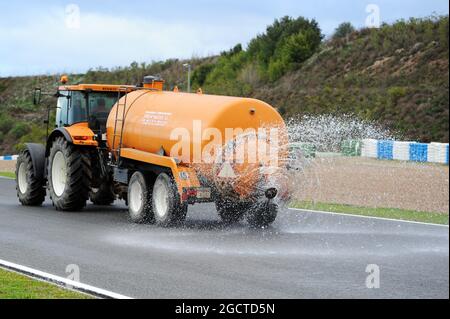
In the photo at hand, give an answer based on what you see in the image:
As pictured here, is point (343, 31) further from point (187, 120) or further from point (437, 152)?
point (187, 120)

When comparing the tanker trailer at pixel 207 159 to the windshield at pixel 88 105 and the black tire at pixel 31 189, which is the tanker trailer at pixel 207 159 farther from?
the black tire at pixel 31 189

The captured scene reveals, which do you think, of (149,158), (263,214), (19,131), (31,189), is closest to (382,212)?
(263,214)

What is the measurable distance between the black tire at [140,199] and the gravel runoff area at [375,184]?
2.62 m

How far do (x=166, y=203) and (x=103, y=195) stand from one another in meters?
4.81

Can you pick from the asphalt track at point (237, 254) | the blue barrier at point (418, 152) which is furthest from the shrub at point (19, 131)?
the asphalt track at point (237, 254)

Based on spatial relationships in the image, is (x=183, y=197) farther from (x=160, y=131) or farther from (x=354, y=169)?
(x=354, y=169)

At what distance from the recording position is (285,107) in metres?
47.0

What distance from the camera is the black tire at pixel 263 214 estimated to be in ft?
52.4

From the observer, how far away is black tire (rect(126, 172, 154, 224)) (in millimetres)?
16500

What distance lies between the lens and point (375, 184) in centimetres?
2531

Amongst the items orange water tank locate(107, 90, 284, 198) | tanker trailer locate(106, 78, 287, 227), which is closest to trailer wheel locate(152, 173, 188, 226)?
tanker trailer locate(106, 78, 287, 227)
